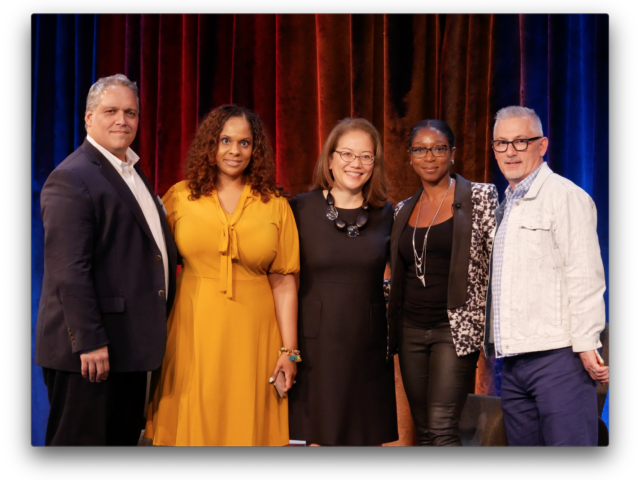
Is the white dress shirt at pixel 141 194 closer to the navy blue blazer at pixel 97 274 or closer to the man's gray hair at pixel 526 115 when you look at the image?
the navy blue blazer at pixel 97 274

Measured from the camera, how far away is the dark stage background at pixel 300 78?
10.9ft

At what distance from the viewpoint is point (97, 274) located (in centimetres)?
231

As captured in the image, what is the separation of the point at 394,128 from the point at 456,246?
1.11 metres

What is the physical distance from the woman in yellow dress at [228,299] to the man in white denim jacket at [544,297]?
91cm

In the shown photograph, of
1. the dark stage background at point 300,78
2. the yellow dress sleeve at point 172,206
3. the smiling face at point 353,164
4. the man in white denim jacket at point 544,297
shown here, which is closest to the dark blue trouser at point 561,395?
the man in white denim jacket at point 544,297

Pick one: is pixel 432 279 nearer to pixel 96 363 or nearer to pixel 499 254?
pixel 499 254

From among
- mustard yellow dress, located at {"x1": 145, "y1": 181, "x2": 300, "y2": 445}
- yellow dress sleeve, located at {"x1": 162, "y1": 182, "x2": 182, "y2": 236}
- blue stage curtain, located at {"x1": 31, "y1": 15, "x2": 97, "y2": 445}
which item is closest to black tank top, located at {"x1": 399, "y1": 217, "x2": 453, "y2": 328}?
mustard yellow dress, located at {"x1": 145, "y1": 181, "x2": 300, "y2": 445}

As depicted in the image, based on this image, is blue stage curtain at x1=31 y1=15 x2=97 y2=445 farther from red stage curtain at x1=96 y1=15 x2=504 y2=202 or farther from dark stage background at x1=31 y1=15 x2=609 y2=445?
red stage curtain at x1=96 y1=15 x2=504 y2=202

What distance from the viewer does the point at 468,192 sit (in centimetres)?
268

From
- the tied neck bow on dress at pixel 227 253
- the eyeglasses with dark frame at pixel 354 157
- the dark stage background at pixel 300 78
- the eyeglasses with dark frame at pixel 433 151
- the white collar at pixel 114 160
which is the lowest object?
the tied neck bow on dress at pixel 227 253

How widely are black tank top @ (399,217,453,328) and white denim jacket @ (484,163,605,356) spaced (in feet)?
0.89

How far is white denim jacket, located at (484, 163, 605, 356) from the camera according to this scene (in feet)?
7.37

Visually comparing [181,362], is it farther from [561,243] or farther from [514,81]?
[514,81]

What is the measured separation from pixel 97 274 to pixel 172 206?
0.47 m
